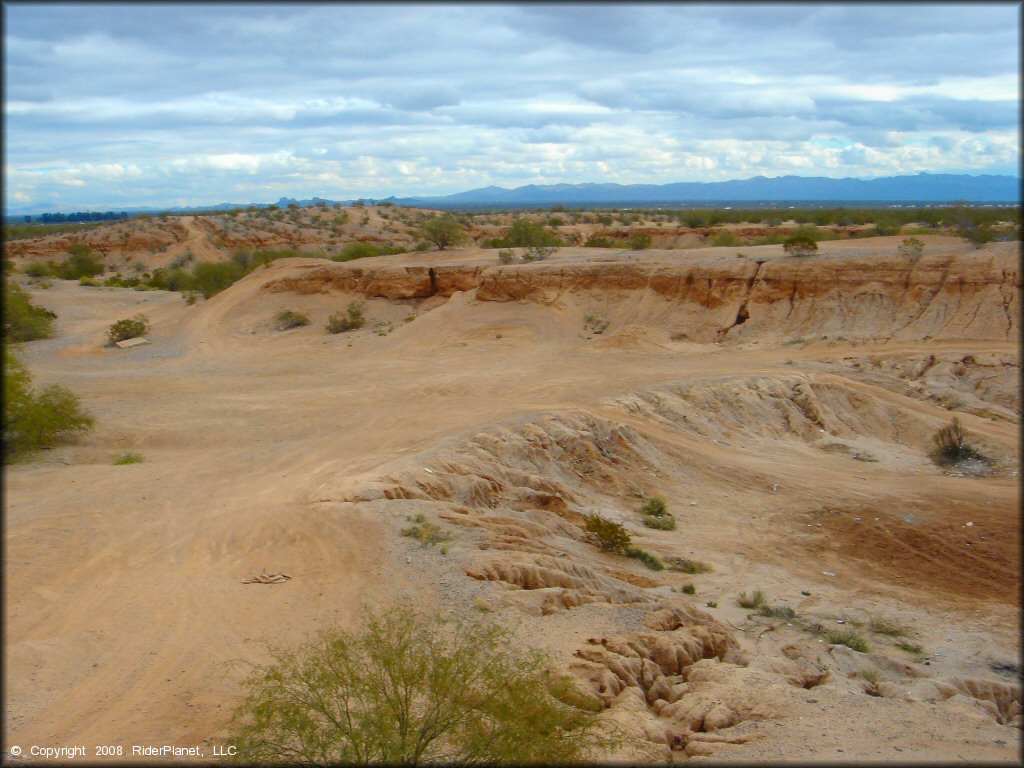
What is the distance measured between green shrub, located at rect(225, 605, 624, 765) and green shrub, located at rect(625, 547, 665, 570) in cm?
503

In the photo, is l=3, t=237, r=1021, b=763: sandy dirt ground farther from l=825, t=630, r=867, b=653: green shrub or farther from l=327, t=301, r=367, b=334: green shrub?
l=327, t=301, r=367, b=334: green shrub

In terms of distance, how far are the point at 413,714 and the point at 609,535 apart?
19.9 feet

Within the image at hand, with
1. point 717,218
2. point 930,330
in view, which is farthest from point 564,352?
point 717,218

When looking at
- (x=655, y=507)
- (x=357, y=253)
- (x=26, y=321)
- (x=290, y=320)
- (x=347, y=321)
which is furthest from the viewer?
(x=357, y=253)

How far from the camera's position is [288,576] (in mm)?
9820

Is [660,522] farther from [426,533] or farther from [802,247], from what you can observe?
[802,247]

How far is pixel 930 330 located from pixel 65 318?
114 ft

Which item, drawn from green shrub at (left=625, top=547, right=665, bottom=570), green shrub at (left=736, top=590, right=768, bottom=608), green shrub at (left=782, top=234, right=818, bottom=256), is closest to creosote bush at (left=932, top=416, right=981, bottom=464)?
green shrub at (left=736, top=590, right=768, bottom=608)

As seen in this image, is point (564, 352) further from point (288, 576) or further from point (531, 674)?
point (531, 674)

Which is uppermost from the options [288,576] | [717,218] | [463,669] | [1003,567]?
[717,218]

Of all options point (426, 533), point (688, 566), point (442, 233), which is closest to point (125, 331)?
point (442, 233)

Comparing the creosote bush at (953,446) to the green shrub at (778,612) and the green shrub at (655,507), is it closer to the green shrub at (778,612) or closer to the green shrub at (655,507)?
the green shrub at (655,507)

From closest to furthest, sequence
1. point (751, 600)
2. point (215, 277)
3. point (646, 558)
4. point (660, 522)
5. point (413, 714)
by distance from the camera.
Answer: point (413, 714), point (751, 600), point (646, 558), point (660, 522), point (215, 277)

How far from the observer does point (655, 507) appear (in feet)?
45.9
